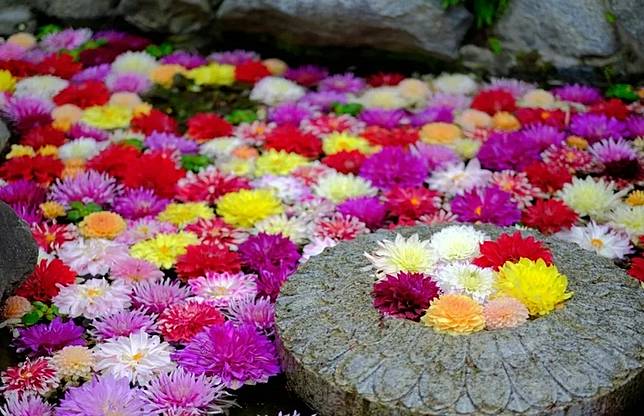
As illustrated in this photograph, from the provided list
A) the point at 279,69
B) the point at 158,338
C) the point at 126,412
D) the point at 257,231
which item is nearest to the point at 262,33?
the point at 279,69

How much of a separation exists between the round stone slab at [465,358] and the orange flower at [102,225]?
968mm

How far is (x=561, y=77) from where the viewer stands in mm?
4547

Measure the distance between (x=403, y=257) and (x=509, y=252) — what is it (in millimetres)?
303

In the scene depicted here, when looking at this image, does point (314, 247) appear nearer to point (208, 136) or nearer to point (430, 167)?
point (430, 167)

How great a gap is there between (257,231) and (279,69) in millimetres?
1842

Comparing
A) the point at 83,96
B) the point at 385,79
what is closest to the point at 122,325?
the point at 83,96

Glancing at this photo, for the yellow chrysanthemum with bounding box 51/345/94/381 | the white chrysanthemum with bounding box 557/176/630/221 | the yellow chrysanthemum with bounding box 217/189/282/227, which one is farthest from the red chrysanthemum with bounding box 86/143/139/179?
the white chrysanthemum with bounding box 557/176/630/221

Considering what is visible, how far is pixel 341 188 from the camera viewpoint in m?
3.46

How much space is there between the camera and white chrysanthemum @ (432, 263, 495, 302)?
2.37 meters

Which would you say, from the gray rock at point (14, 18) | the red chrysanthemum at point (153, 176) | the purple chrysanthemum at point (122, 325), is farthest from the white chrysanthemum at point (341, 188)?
the gray rock at point (14, 18)

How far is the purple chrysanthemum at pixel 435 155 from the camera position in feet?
12.1

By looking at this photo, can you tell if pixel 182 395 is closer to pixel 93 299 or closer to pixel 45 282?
pixel 93 299

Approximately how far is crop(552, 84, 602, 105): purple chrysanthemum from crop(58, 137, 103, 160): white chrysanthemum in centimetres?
229

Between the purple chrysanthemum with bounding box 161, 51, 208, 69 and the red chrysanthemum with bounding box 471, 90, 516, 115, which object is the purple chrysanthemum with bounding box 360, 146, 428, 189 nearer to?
the red chrysanthemum with bounding box 471, 90, 516, 115
